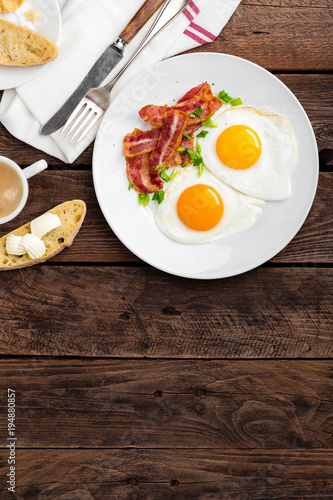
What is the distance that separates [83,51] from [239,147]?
29.8 inches

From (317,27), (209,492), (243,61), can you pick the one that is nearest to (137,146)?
(243,61)

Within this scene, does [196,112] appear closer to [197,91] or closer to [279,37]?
[197,91]

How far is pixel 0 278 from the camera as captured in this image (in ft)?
5.47

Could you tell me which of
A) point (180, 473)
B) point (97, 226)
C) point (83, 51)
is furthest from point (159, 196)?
point (180, 473)

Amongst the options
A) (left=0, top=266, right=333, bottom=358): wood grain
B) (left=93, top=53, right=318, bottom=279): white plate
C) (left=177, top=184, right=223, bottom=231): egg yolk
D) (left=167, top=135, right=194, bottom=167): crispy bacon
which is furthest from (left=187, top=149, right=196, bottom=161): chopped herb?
(left=0, top=266, right=333, bottom=358): wood grain

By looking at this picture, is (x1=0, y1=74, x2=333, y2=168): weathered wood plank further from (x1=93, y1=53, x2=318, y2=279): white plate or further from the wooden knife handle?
the wooden knife handle

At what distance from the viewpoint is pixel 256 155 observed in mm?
1567

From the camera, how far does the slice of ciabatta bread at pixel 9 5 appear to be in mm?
1538

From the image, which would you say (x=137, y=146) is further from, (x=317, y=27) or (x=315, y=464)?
(x=315, y=464)

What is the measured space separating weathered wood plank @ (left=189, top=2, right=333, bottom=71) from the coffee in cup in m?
0.92

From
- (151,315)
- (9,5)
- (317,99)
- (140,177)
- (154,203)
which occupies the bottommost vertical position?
(151,315)

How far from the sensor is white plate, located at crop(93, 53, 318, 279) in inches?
61.7

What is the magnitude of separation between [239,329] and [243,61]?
108 centimetres

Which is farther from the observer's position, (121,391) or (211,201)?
(121,391)
